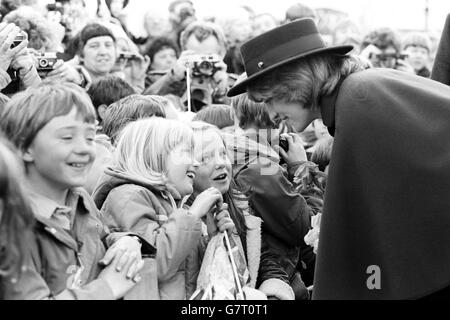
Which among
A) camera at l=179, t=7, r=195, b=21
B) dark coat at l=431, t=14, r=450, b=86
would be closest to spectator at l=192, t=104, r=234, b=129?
dark coat at l=431, t=14, r=450, b=86

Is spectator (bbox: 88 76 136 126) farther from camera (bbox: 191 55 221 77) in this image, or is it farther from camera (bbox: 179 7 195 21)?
camera (bbox: 179 7 195 21)

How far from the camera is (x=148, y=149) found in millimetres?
4547

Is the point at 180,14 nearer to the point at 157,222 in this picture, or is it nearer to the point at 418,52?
the point at 418,52

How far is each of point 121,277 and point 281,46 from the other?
1.33 metres

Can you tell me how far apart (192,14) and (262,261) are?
528 cm

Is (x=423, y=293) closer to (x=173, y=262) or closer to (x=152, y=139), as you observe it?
(x=173, y=262)

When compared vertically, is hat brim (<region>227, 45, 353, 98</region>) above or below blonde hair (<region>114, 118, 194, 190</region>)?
above

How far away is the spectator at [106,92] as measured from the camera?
6.58 m

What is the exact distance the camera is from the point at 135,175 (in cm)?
446

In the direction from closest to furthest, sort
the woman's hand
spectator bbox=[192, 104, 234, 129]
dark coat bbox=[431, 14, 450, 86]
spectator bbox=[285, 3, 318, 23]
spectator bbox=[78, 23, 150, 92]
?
dark coat bbox=[431, 14, 450, 86]
the woman's hand
spectator bbox=[192, 104, 234, 129]
spectator bbox=[78, 23, 150, 92]
spectator bbox=[285, 3, 318, 23]

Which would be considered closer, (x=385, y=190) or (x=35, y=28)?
(x=385, y=190)

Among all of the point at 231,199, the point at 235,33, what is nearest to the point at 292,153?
the point at 231,199

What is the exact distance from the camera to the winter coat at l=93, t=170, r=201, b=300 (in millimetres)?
4215
